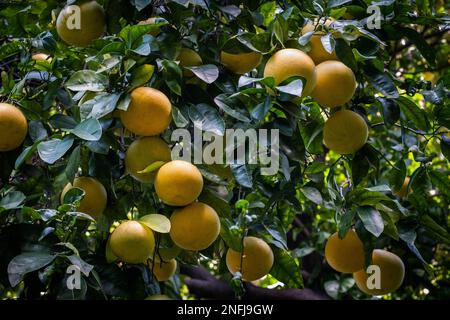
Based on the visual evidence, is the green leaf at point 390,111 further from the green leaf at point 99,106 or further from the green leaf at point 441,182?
the green leaf at point 99,106

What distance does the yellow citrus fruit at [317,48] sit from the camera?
164 centimetres

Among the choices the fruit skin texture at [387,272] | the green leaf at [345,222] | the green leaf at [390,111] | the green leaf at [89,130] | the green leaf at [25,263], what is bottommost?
the fruit skin texture at [387,272]

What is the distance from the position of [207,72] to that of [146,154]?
0.83 ft

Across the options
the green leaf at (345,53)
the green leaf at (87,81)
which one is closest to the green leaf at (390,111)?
the green leaf at (345,53)

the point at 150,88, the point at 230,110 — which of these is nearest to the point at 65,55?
the point at 150,88

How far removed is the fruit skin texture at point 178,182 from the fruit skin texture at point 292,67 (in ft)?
0.96

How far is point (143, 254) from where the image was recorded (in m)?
1.57

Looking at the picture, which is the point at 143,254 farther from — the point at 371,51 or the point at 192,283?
the point at 192,283

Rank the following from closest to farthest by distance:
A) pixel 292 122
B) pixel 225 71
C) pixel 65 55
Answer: pixel 292 122
pixel 225 71
pixel 65 55

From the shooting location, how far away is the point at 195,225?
5.10 ft

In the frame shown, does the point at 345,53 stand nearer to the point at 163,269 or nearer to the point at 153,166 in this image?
the point at 153,166

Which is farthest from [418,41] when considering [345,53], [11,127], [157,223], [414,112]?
[11,127]

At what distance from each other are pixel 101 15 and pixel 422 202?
1.08 meters

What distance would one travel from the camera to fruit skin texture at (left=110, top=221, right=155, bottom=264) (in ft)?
5.09
